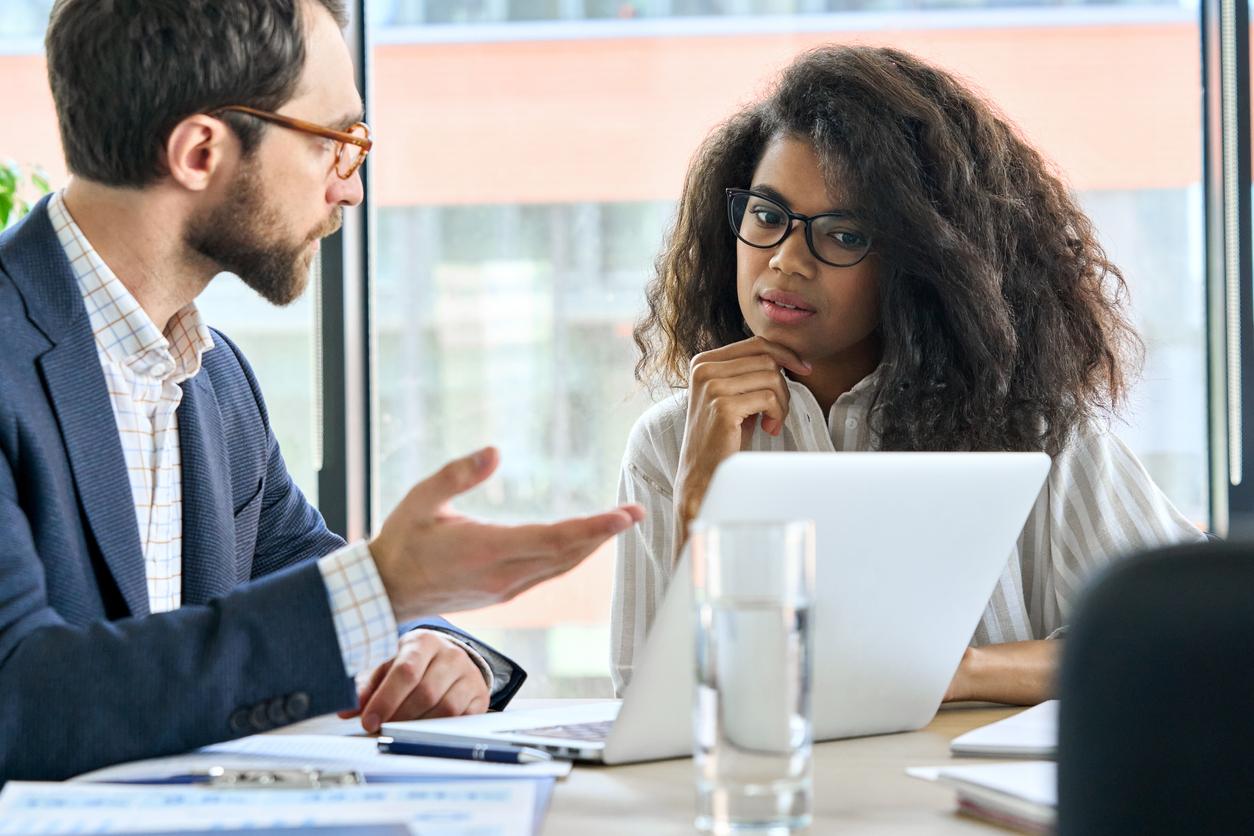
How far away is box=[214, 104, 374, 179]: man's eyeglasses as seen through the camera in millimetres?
1568

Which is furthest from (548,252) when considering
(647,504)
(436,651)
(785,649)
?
(785,649)

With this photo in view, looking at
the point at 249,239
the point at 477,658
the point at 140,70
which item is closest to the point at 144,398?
the point at 249,239

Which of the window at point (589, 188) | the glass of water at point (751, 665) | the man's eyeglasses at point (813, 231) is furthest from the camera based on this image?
the window at point (589, 188)

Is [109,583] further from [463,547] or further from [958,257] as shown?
[958,257]

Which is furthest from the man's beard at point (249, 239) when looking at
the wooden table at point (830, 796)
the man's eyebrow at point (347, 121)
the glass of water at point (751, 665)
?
the glass of water at point (751, 665)

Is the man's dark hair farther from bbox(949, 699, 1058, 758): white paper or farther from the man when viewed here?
bbox(949, 699, 1058, 758): white paper

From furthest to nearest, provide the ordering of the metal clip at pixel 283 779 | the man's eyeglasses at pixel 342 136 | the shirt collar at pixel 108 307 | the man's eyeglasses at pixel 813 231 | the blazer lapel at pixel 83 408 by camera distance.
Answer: the man's eyeglasses at pixel 813 231 → the man's eyeglasses at pixel 342 136 → the shirt collar at pixel 108 307 → the blazer lapel at pixel 83 408 → the metal clip at pixel 283 779

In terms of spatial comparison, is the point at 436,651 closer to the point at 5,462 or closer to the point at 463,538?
the point at 463,538

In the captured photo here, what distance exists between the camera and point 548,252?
331 centimetres

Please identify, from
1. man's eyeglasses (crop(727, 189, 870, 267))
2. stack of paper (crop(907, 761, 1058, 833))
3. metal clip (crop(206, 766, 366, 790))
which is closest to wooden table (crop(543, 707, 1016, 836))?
stack of paper (crop(907, 761, 1058, 833))

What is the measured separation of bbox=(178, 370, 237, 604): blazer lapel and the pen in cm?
49

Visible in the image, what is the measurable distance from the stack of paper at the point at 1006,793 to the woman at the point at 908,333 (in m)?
0.80

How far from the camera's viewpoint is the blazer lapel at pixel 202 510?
59.8 inches

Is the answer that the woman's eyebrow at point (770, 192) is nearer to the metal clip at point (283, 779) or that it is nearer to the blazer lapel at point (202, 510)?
the blazer lapel at point (202, 510)
